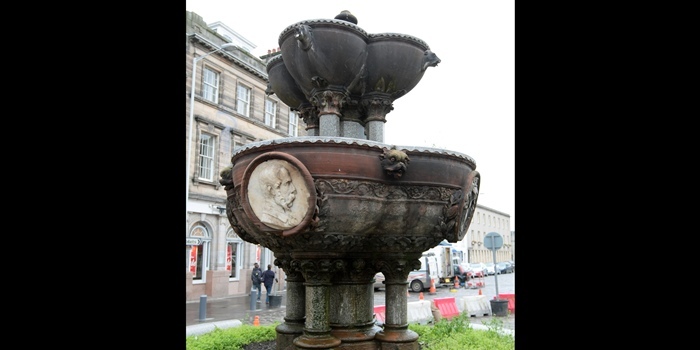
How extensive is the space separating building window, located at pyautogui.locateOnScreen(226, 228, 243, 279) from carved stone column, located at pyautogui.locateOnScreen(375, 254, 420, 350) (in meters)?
17.9

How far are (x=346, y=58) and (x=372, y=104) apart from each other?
691 mm

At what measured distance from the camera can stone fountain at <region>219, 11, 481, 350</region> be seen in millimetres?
4289

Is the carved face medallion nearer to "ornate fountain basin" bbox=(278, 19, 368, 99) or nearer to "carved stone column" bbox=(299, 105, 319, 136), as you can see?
"ornate fountain basin" bbox=(278, 19, 368, 99)

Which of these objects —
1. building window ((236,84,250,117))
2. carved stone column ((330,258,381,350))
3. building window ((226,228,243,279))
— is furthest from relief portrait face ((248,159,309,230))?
building window ((236,84,250,117))

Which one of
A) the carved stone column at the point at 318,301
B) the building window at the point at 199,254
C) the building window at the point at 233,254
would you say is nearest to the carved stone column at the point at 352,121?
the carved stone column at the point at 318,301

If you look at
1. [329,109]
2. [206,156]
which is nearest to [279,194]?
[329,109]

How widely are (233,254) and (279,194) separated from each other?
19.1 metres

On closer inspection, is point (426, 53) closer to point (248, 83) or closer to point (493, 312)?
point (493, 312)

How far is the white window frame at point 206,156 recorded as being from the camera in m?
21.1

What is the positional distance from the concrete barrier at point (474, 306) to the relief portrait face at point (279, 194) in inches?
405

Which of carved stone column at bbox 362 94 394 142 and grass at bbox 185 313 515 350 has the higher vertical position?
carved stone column at bbox 362 94 394 142

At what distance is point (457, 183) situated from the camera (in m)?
4.83

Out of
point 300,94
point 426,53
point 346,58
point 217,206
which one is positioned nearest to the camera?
point 346,58

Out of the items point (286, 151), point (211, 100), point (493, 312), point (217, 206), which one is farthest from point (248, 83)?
point (286, 151)
